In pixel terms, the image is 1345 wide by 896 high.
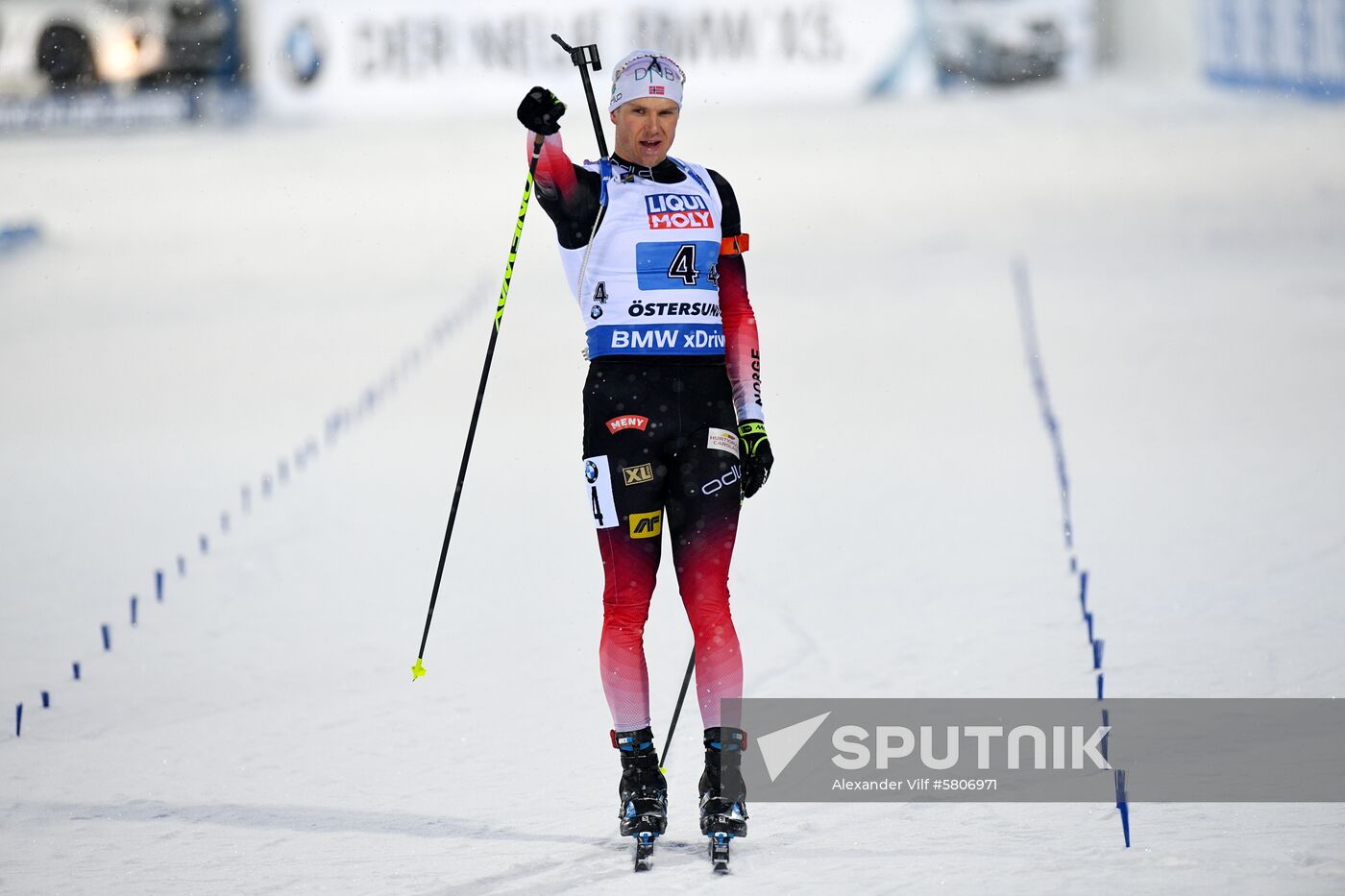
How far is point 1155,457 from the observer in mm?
10594

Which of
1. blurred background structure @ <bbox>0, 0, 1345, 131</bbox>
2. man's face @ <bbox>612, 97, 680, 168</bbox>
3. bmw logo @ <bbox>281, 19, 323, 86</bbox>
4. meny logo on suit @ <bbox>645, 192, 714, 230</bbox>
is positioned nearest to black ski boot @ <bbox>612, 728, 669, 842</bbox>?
meny logo on suit @ <bbox>645, 192, 714, 230</bbox>

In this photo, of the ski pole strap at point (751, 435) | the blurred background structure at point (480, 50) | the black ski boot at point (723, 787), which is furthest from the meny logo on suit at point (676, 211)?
the blurred background structure at point (480, 50)

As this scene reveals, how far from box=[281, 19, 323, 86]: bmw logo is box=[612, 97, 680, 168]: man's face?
873 inches

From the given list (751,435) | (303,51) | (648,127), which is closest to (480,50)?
(303,51)

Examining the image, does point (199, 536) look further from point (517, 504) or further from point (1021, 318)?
point (1021, 318)

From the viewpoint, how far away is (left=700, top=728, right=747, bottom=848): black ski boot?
4406 mm

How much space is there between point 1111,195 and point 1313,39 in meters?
4.97

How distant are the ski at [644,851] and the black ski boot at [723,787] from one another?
137 mm

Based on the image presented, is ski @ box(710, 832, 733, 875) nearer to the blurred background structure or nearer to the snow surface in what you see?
the snow surface

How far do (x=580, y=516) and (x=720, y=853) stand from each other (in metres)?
5.35

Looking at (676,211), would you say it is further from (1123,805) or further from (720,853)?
(1123,805)

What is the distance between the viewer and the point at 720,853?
434cm

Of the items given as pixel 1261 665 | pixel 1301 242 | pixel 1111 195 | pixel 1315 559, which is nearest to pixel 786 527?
pixel 1315 559

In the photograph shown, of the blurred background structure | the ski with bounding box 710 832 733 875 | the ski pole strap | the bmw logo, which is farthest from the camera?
the bmw logo
